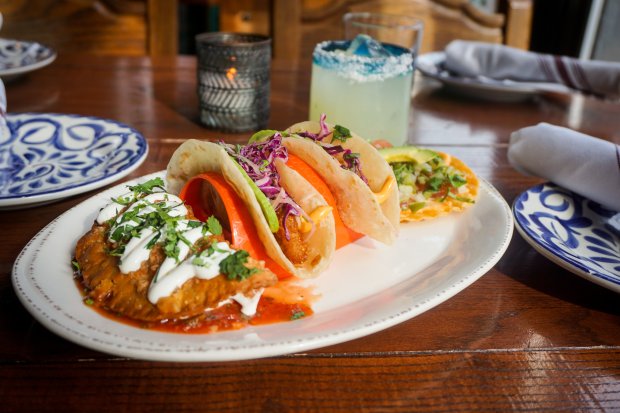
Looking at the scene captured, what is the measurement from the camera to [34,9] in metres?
3.25

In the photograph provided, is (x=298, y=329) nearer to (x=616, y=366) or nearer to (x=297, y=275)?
(x=297, y=275)

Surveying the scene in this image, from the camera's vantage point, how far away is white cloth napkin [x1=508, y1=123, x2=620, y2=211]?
159 cm

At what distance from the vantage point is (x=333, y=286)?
49.9 inches

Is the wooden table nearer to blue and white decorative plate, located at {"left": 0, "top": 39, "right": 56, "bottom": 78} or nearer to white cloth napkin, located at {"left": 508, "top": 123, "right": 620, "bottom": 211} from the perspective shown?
white cloth napkin, located at {"left": 508, "top": 123, "right": 620, "bottom": 211}

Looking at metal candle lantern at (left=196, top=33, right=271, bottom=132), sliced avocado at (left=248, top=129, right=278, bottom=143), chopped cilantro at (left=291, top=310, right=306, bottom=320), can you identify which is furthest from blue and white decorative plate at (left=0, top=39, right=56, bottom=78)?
chopped cilantro at (left=291, top=310, right=306, bottom=320)

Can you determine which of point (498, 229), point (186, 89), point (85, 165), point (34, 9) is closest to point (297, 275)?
point (498, 229)

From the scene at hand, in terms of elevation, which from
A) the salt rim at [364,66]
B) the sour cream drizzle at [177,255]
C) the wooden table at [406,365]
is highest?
the salt rim at [364,66]

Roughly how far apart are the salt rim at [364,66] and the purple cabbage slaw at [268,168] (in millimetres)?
567

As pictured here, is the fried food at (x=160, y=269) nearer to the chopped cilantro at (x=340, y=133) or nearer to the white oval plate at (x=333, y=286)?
the white oval plate at (x=333, y=286)

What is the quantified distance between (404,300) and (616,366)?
0.40 meters

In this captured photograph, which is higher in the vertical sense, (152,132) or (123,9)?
(123,9)

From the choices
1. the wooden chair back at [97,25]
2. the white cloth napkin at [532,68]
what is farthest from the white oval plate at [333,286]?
the wooden chair back at [97,25]

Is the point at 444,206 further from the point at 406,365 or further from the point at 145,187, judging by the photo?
the point at 145,187

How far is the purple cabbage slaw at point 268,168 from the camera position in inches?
52.0
